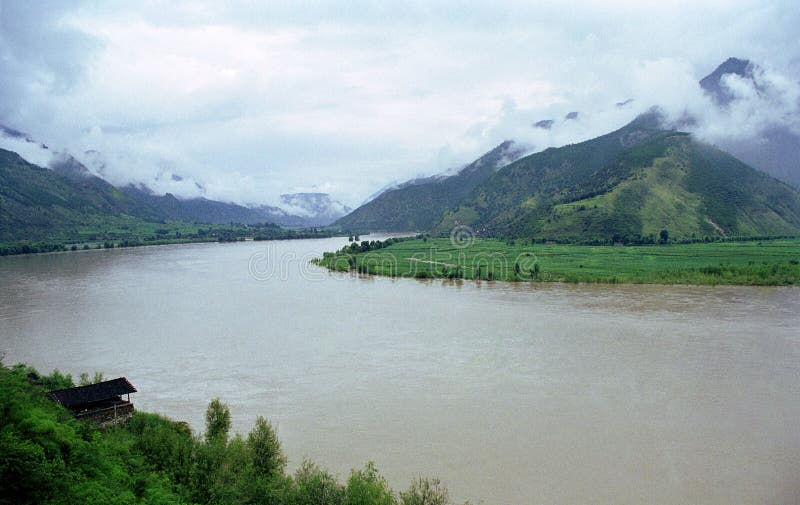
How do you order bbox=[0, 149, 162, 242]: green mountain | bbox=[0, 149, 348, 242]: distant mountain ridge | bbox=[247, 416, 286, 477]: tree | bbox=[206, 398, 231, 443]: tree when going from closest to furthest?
bbox=[247, 416, 286, 477]: tree
bbox=[206, 398, 231, 443]: tree
bbox=[0, 149, 162, 242]: green mountain
bbox=[0, 149, 348, 242]: distant mountain ridge

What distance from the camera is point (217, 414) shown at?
1276 centimetres

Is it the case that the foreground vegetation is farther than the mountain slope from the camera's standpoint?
No

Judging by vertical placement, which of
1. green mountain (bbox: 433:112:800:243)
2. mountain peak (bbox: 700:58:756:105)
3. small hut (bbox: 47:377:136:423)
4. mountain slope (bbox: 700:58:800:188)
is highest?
mountain peak (bbox: 700:58:756:105)

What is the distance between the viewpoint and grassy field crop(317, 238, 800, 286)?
38594 millimetres

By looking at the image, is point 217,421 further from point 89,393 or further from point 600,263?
point 600,263

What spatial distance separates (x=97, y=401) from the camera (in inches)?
517

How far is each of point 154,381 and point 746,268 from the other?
126ft

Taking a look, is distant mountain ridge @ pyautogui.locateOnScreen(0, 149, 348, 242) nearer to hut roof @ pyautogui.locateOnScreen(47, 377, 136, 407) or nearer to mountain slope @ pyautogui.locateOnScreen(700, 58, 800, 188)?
hut roof @ pyautogui.locateOnScreen(47, 377, 136, 407)

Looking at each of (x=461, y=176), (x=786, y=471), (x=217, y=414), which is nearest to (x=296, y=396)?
(x=217, y=414)

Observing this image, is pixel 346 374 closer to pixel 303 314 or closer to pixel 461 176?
pixel 303 314

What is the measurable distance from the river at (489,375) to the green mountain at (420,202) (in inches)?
3895

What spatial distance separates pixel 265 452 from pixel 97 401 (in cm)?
482

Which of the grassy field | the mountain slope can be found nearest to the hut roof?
the grassy field

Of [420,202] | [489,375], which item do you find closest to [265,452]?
[489,375]
